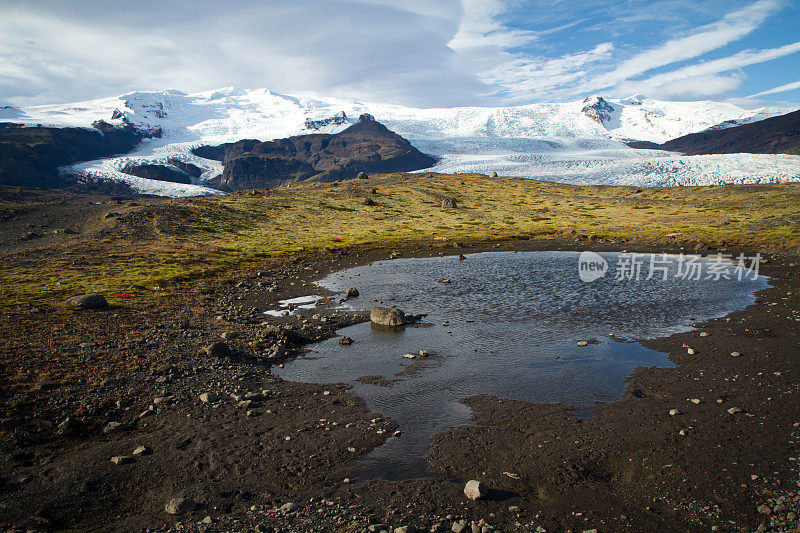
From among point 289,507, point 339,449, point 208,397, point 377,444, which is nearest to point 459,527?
point 289,507

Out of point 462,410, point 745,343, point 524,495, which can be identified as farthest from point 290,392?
point 745,343

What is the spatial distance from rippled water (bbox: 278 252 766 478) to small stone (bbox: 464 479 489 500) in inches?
59.6

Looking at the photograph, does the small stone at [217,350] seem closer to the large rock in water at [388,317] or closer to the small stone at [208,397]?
the small stone at [208,397]

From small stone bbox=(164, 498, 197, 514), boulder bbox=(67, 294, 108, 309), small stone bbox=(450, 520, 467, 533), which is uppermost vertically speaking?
boulder bbox=(67, 294, 108, 309)

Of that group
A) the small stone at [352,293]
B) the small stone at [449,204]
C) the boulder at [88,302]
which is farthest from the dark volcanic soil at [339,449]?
the small stone at [449,204]

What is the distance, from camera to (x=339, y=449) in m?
12.5

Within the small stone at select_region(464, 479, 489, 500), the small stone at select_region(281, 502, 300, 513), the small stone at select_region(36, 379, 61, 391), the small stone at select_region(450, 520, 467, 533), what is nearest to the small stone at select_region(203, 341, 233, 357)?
the small stone at select_region(36, 379, 61, 391)

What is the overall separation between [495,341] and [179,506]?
608 inches

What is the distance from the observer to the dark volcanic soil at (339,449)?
387 inches

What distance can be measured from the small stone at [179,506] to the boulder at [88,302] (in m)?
18.4

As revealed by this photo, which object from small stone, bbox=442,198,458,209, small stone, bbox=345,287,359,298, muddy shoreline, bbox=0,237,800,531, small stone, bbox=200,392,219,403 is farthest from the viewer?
small stone, bbox=442,198,458,209

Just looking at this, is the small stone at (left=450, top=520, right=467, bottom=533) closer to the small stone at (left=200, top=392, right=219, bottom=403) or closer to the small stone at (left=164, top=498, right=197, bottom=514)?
the small stone at (left=164, top=498, right=197, bottom=514)

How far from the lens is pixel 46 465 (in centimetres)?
1148

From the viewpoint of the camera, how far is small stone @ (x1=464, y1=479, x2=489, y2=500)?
10.2 m
